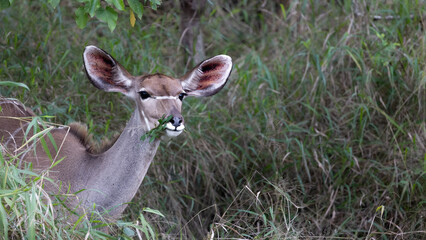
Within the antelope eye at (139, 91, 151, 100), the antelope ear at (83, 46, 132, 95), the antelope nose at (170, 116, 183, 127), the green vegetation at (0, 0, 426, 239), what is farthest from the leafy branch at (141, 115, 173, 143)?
the green vegetation at (0, 0, 426, 239)

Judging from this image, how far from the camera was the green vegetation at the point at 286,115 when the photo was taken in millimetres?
4332

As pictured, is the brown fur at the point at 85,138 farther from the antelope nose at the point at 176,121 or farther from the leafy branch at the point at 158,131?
the antelope nose at the point at 176,121

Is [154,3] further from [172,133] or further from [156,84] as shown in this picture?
[172,133]

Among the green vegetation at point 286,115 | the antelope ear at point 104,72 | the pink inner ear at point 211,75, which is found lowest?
the green vegetation at point 286,115

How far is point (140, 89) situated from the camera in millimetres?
3348

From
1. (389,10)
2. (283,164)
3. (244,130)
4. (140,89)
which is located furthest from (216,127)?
(389,10)

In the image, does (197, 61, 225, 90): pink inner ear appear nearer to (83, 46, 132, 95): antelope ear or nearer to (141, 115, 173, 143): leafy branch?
(83, 46, 132, 95): antelope ear

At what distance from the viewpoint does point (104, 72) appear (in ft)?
11.4

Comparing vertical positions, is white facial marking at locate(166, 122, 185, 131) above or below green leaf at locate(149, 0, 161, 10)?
below

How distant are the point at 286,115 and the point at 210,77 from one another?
1.35 m

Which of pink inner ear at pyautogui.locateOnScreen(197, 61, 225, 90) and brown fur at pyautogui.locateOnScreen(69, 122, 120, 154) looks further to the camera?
pink inner ear at pyautogui.locateOnScreen(197, 61, 225, 90)

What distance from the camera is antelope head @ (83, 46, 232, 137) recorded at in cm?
327

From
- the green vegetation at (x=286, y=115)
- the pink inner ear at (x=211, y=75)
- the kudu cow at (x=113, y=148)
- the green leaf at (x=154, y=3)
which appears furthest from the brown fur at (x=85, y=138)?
the green leaf at (x=154, y=3)

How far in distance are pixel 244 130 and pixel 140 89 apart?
1528mm
